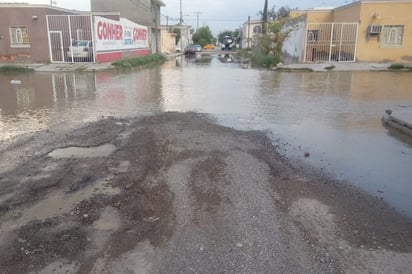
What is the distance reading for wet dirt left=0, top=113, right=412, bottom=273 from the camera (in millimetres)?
3781

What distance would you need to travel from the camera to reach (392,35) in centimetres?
3030

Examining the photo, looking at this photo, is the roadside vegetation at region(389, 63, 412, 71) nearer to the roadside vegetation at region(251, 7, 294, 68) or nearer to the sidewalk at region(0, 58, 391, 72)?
the sidewalk at region(0, 58, 391, 72)

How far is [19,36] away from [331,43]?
79.9 feet

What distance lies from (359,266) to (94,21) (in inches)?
1115

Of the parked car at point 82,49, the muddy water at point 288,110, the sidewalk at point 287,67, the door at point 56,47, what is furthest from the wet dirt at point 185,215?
the door at point 56,47

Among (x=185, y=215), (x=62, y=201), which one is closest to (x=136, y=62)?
(x=62, y=201)

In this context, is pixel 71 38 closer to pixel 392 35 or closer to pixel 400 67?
pixel 400 67

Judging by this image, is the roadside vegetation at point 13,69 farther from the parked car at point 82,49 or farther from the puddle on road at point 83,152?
the puddle on road at point 83,152

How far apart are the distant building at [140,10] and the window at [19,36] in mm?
12138

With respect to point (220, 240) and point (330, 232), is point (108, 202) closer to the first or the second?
point (220, 240)

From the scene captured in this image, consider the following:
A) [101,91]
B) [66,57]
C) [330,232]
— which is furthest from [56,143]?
[66,57]

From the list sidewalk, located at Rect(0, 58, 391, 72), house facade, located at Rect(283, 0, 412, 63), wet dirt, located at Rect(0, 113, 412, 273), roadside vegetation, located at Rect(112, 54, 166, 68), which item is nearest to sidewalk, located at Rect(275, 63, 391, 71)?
sidewalk, located at Rect(0, 58, 391, 72)

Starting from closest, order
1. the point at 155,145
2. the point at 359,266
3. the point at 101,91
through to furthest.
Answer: the point at 359,266 → the point at 155,145 → the point at 101,91

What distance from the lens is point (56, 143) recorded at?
7863mm
